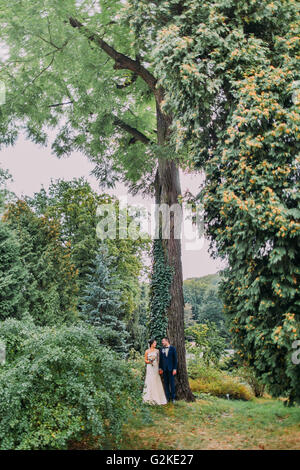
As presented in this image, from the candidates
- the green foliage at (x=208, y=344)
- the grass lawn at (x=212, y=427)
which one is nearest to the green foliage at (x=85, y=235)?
the green foliage at (x=208, y=344)

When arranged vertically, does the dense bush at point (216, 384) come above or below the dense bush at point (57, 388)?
below

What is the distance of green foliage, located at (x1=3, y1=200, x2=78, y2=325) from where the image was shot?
49.7 feet

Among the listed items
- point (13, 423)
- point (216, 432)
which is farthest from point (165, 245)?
point (13, 423)

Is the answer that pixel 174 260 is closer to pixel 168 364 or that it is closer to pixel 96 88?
pixel 168 364

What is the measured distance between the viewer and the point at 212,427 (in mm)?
7324

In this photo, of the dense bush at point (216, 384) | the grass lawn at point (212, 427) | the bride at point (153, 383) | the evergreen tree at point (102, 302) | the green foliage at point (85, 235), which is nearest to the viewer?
the grass lawn at point (212, 427)

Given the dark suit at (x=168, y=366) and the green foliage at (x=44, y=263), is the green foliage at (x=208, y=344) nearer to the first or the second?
the dark suit at (x=168, y=366)

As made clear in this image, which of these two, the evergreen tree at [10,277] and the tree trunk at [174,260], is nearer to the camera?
the tree trunk at [174,260]

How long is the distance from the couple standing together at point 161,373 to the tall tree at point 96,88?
49 cm

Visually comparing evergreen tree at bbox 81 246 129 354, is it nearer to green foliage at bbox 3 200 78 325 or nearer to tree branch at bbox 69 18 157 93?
green foliage at bbox 3 200 78 325

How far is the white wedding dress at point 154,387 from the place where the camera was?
28.9 ft

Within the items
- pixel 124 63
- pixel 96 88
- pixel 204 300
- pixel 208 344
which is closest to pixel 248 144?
pixel 96 88

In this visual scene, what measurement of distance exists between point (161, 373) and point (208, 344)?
480 cm

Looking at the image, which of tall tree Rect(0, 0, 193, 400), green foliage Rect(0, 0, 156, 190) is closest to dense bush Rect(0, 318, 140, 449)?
tall tree Rect(0, 0, 193, 400)
